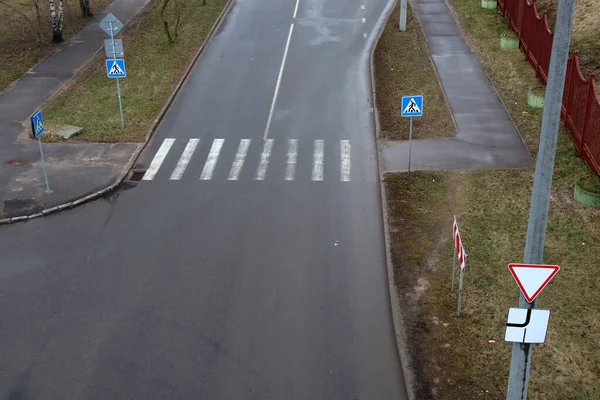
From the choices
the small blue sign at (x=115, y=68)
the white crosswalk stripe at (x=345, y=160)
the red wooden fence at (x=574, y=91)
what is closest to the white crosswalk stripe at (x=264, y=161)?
the white crosswalk stripe at (x=345, y=160)

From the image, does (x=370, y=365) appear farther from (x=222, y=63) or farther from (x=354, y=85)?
(x=222, y=63)

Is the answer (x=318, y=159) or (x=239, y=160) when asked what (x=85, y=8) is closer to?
(x=239, y=160)

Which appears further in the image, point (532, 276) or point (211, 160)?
point (211, 160)

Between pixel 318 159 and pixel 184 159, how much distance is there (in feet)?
13.3

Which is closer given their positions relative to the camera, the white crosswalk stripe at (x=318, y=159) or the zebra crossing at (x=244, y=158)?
the white crosswalk stripe at (x=318, y=159)

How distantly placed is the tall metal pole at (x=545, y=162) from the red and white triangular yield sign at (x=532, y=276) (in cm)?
25

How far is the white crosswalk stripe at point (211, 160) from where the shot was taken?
21.4m

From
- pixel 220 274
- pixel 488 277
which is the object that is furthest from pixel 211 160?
pixel 488 277

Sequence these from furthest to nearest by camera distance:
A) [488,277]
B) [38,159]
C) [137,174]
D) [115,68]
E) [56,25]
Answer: [56,25]
[115,68]
[38,159]
[137,174]
[488,277]

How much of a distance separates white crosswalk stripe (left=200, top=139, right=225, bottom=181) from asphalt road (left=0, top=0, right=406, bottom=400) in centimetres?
8

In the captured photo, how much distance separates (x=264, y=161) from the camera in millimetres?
22156

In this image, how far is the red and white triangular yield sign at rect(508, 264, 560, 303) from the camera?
376 inches

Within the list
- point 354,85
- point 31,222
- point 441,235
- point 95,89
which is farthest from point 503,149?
point 95,89

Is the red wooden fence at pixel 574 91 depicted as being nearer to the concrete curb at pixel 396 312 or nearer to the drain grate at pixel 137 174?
the concrete curb at pixel 396 312
